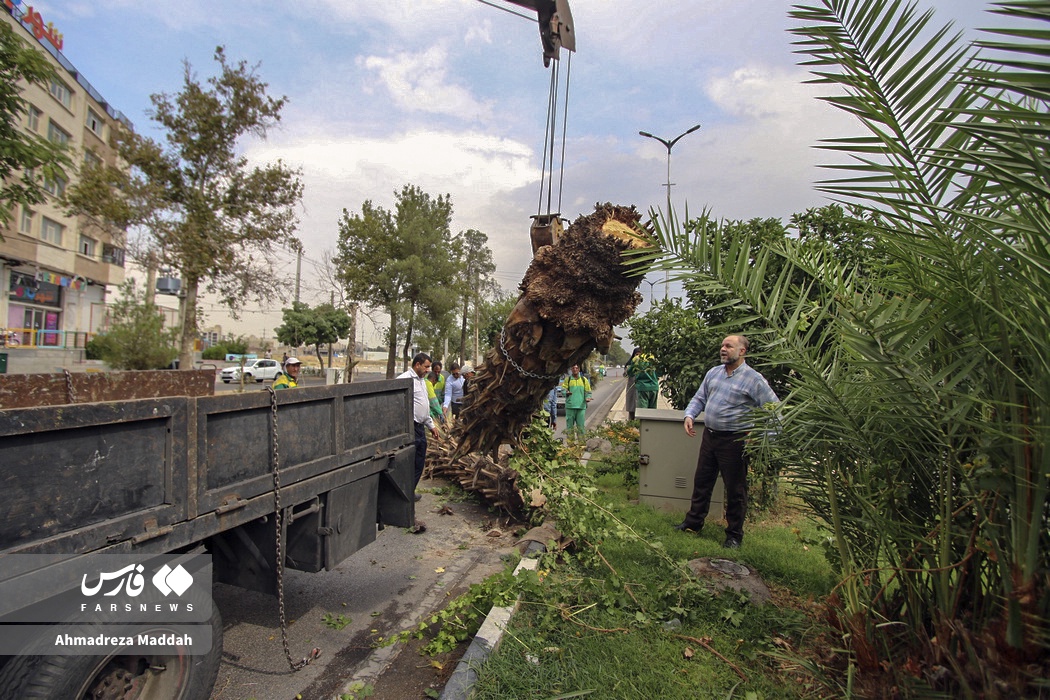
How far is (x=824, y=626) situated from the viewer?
229 centimetres

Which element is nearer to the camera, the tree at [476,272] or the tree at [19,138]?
the tree at [19,138]

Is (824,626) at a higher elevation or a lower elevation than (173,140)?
lower

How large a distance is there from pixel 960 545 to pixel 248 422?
9.96 ft

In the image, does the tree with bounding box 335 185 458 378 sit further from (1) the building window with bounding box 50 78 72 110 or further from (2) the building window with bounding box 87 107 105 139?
(2) the building window with bounding box 87 107 105 139

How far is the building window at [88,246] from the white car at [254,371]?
37.0 ft

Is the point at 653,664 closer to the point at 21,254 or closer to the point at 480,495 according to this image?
the point at 480,495

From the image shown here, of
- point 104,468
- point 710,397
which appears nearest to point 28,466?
point 104,468

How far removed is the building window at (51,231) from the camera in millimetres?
30656

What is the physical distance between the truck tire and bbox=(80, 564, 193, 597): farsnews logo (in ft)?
0.56

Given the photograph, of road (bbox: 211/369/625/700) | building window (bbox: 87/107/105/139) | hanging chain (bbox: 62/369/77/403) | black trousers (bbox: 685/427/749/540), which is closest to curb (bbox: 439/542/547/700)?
road (bbox: 211/369/625/700)

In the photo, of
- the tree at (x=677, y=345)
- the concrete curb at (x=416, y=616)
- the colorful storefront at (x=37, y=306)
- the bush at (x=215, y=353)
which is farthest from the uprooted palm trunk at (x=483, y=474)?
the bush at (x=215, y=353)

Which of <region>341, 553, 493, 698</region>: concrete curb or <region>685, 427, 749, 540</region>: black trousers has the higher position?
<region>685, 427, 749, 540</region>: black trousers

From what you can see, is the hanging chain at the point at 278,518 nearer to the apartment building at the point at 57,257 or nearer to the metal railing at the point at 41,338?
the apartment building at the point at 57,257

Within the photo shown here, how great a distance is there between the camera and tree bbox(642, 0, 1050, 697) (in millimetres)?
1419
